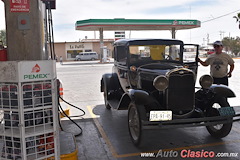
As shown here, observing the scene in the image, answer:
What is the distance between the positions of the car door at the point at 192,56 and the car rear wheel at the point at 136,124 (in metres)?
2.01

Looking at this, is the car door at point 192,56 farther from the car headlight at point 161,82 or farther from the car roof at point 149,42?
the car headlight at point 161,82

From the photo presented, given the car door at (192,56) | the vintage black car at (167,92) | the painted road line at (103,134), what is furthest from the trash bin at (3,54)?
the car door at (192,56)

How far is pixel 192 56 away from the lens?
19.6ft

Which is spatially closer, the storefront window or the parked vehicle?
the parked vehicle

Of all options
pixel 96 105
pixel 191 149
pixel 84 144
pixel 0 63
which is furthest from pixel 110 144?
pixel 96 105

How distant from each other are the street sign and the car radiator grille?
253 centimetres

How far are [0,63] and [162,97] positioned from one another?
9.12ft

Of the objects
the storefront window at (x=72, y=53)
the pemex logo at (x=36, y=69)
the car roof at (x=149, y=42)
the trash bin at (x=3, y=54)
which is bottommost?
the pemex logo at (x=36, y=69)

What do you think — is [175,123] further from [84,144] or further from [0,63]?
[0,63]

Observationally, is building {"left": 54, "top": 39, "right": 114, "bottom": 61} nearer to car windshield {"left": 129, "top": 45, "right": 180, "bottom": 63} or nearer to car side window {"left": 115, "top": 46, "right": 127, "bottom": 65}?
car side window {"left": 115, "top": 46, "right": 127, "bottom": 65}

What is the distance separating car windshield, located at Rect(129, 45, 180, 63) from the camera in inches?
222

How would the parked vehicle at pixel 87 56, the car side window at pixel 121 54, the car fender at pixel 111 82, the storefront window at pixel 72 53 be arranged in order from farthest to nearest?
the storefront window at pixel 72 53, the parked vehicle at pixel 87 56, the car fender at pixel 111 82, the car side window at pixel 121 54

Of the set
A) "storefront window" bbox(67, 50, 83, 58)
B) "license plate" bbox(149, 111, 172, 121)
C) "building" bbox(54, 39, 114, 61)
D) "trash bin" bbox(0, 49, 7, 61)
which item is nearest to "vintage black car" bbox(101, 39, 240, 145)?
"license plate" bbox(149, 111, 172, 121)

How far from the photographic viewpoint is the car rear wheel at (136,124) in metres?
4.22
